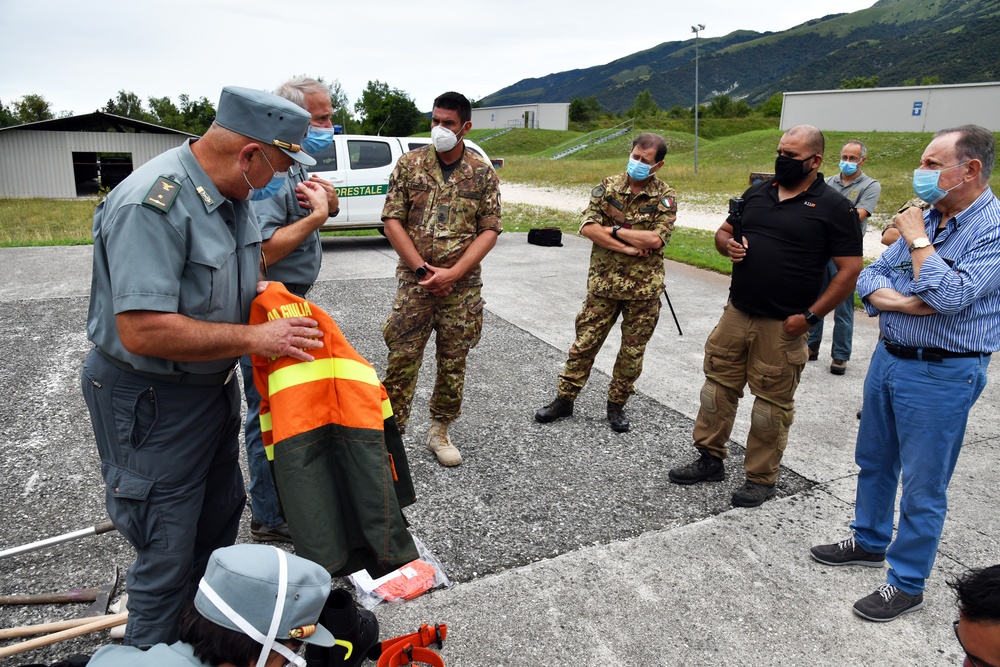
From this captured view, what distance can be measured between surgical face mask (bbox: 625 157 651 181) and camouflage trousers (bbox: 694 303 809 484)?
1.11 metres

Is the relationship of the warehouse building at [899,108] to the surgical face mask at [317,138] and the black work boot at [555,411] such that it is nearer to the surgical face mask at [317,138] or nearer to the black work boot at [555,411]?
the black work boot at [555,411]

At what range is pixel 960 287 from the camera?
257cm

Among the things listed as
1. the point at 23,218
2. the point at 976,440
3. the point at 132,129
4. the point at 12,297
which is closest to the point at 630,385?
the point at 976,440

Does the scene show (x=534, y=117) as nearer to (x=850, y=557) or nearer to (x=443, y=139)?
(x=443, y=139)

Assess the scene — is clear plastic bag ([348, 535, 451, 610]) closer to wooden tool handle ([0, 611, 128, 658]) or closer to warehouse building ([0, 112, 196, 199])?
wooden tool handle ([0, 611, 128, 658])

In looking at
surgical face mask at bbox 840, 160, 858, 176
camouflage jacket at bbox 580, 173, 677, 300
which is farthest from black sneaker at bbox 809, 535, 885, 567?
surgical face mask at bbox 840, 160, 858, 176

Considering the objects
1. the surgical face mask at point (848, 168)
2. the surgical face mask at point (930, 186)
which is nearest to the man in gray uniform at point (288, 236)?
the surgical face mask at point (930, 186)

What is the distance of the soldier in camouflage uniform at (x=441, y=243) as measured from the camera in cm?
378

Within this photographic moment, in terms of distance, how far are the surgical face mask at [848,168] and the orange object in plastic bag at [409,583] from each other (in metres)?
5.25

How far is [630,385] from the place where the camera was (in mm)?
4488

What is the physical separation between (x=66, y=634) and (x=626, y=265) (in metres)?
3.46

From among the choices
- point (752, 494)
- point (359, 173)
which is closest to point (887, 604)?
point (752, 494)

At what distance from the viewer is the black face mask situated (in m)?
3.37

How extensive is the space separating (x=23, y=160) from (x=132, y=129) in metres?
4.52
